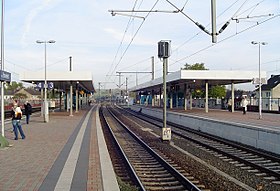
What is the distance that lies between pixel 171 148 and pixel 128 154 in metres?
2.18

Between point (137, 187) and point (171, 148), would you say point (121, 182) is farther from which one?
point (171, 148)

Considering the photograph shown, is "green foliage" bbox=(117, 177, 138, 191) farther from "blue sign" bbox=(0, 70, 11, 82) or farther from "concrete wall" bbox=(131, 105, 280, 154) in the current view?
"blue sign" bbox=(0, 70, 11, 82)

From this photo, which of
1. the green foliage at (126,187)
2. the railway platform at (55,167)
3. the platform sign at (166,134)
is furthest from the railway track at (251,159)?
the railway platform at (55,167)

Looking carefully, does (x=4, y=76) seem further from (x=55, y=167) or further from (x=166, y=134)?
(x=166, y=134)

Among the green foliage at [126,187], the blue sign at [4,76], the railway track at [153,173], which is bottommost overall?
the railway track at [153,173]

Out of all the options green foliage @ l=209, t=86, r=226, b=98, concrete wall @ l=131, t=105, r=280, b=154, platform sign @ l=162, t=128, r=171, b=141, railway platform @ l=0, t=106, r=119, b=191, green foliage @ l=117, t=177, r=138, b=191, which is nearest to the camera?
railway platform @ l=0, t=106, r=119, b=191

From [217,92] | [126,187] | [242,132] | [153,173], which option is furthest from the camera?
[217,92]

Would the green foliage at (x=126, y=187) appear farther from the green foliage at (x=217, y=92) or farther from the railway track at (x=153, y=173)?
the green foliage at (x=217, y=92)

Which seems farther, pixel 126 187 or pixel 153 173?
pixel 153 173

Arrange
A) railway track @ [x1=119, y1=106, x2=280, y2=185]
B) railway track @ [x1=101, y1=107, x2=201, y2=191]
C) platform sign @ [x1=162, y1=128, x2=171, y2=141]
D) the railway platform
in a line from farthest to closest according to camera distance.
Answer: platform sign @ [x1=162, y1=128, x2=171, y2=141], railway track @ [x1=119, y1=106, x2=280, y2=185], railway track @ [x1=101, y1=107, x2=201, y2=191], the railway platform

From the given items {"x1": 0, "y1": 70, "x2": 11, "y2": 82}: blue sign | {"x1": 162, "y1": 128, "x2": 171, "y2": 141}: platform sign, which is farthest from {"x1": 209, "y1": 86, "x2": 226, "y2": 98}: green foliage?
{"x1": 0, "y1": 70, "x2": 11, "y2": 82}: blue sign

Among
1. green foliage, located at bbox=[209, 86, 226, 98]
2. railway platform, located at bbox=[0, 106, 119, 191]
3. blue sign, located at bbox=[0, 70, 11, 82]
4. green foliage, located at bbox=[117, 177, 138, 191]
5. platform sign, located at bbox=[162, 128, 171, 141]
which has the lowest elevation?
green foliage, located at bbox=[117, 177, 138, 191]

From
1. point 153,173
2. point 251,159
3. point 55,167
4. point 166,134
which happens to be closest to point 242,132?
Answer: point 166,134

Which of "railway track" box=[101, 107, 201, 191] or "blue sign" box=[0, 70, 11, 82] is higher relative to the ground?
"blue sign" box=[0, 70, 11, 82]
